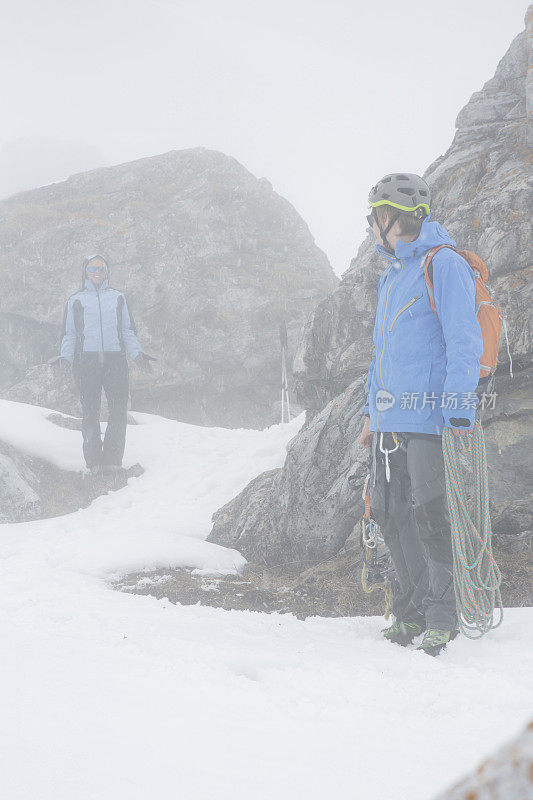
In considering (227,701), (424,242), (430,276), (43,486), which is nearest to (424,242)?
(424,242)

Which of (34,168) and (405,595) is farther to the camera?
(34,168)

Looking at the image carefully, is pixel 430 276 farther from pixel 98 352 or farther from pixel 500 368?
pixel 98 352

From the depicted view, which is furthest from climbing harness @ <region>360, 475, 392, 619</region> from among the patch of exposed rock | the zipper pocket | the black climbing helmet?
the patch of exposed rock

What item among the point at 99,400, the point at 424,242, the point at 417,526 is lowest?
the point at 99,400

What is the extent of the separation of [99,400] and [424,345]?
29.3 ft

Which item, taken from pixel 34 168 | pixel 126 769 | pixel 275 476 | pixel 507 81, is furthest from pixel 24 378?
pixel 34 168

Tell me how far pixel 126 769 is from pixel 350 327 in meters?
6.34

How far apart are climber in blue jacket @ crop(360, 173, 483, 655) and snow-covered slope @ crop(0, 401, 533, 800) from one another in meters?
0.35

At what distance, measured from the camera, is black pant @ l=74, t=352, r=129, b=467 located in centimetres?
1115

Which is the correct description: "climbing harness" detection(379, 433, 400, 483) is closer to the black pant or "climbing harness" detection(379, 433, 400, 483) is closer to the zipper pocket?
the zipper pocket

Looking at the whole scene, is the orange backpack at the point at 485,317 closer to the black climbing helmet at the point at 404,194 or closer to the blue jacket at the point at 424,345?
the blue jacket at the point at 424,345

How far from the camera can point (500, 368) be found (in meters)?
5.37

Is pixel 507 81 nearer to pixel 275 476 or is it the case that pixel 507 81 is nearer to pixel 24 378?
pixel 275 476

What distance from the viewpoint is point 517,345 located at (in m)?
5.25
